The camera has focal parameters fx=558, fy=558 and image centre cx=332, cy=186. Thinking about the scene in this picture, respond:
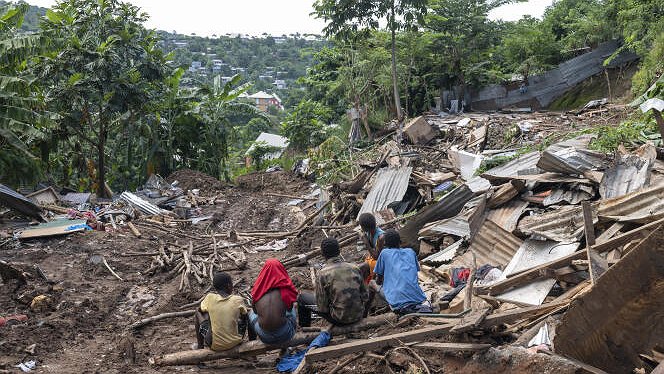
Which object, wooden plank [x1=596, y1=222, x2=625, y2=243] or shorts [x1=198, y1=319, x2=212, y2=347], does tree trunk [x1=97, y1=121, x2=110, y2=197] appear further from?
wooden plank [x1=596, y1=222, x2=625, y2=243]

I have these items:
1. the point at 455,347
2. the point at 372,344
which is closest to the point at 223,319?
the point at 372,344

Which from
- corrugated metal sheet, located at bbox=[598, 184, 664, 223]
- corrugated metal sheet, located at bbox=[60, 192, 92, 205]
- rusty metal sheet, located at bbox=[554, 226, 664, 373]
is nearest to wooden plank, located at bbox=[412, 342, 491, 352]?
rusty metal sheet, located at bbox=[554, 226, 664, 373]

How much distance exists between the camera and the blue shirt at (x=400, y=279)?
5512 millimetres

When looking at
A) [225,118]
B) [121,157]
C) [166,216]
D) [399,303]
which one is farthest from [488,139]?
[121,157]

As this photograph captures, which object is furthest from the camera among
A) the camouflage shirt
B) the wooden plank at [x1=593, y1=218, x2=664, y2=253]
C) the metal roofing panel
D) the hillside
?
the hillside

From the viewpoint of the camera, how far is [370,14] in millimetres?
18938

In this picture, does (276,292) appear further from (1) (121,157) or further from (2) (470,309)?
(1) (121,157)

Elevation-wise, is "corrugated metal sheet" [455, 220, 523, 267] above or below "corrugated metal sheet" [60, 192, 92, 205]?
above

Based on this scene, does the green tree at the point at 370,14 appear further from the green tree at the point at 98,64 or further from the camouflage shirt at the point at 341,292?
the camouflage shirt at the point at 341,292

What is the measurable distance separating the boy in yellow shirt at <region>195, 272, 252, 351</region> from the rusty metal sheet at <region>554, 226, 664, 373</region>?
3241 mm

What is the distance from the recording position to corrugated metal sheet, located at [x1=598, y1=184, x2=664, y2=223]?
5.50m

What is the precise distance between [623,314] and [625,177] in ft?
13.4

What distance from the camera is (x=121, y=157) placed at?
2155cm

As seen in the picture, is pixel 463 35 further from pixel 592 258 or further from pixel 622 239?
pixel 592 258
